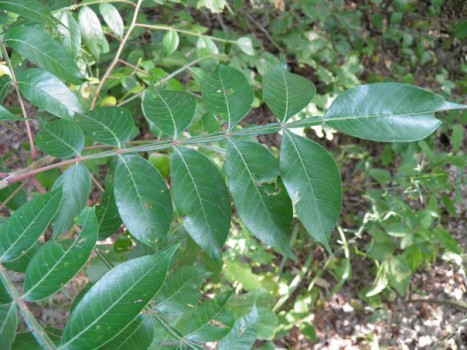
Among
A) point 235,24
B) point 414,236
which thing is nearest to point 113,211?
point 414,236

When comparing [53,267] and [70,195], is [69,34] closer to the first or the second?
[70,195]

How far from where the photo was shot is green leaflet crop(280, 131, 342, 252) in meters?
0.95

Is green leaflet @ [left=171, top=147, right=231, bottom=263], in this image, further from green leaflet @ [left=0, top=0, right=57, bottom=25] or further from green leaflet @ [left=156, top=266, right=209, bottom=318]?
green leaflet @ [left=0, top=0, right=57, bottom=25]

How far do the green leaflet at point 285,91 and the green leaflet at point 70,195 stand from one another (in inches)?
18.1

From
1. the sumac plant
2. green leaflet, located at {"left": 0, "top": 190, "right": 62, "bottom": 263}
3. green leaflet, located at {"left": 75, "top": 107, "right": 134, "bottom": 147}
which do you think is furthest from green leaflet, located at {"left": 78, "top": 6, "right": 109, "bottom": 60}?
green leaflet, located at {"left": 0, "top": 190, "right": 62, "bottom": 263}

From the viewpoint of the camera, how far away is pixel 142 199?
41.1 inches

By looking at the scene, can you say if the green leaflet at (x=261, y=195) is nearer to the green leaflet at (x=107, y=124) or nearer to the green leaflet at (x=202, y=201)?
the green leaflet at (x=202, y=201)

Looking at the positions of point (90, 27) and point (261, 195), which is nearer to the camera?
point (261, 195)

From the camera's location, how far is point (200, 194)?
3.36ft

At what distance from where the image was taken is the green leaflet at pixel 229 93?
1067mm

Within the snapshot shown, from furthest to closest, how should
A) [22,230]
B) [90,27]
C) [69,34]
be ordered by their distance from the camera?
[90,27] < [69,34] < [22,230]

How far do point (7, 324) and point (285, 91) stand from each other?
2.25ft

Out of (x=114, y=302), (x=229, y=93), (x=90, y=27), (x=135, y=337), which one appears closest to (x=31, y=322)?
(x=114, y=302)

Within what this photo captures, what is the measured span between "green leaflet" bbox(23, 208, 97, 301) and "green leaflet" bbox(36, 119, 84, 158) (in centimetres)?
32
